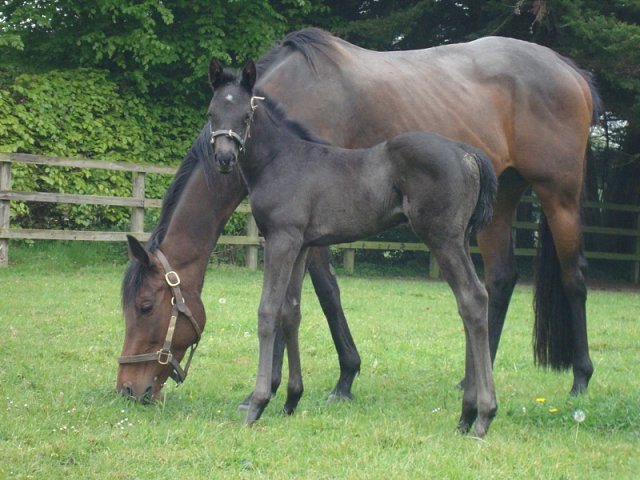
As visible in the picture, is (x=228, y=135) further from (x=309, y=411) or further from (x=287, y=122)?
(x=309, y=411)

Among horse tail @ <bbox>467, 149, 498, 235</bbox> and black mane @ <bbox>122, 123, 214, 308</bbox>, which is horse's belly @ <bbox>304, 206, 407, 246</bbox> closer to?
horse tail @ <bbox>467, 149, 498, 235</bbox>

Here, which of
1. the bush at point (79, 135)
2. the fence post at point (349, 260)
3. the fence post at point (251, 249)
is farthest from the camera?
the fence post at point (349, 260)

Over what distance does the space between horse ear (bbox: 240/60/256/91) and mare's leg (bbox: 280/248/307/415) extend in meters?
1.02

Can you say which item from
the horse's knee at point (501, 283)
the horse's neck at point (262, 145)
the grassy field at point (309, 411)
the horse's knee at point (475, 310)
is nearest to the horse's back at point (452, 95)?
the horse's neck at point (262, 145)

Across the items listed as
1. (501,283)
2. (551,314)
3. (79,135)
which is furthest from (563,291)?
(79,135)

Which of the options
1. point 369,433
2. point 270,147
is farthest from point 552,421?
point 270,147

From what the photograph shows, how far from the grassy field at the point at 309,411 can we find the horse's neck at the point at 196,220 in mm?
903

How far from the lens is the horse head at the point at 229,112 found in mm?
4543

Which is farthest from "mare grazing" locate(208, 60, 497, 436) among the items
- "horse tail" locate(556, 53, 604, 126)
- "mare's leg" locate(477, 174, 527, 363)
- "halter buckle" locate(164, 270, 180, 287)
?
"horse tail" locate(556, 53, 604, 126)

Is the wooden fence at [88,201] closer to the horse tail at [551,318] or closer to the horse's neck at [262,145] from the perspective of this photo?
the horse tail at [551,318]

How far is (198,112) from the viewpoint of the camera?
15.7 metres

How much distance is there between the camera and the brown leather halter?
5.20 metres

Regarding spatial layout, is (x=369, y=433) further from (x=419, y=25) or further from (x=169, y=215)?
(x=419, y=25)

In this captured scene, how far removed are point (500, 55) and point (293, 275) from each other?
9.73 feet
